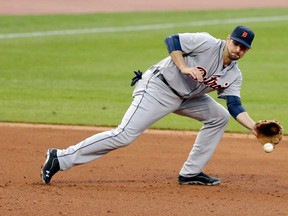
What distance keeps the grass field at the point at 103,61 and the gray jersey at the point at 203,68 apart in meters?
3.90

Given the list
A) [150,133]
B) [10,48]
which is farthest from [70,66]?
[150,133]

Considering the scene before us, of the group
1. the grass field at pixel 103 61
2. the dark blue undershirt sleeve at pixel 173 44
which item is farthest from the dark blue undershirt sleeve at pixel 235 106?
the grass field at pixel 103 61

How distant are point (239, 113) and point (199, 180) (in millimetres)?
918

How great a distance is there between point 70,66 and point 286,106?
5.20 m

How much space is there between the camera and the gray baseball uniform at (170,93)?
326 inches

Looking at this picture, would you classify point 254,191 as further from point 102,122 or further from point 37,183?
point 102,122

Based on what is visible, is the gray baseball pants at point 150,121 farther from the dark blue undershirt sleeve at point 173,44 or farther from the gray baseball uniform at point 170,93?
the dark blue undershirt sleeve at point 173,44

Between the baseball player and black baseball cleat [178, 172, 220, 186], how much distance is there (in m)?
0.65

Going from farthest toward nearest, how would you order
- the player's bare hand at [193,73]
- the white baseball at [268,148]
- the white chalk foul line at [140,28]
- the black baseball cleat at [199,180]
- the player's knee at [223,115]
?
the white chalk foul line at [140,28] < the black baseball cleat at [199,180] < the player's knee at [223,115] < the white baseball at [268,148] < the player's bare hand at [193,73]

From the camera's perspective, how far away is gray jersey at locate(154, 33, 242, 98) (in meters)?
8.27

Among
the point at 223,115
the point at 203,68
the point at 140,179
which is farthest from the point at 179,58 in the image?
the point at 140,179

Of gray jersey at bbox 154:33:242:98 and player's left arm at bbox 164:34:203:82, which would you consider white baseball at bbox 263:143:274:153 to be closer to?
gray jersey at bbox 154:33:242:98

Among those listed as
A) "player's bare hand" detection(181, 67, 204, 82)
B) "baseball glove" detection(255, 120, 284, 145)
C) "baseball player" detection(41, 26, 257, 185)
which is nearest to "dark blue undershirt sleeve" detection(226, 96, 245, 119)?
"baseball player" detection(41, 26, 257, 185)

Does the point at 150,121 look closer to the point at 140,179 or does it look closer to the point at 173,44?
the point at 173,44
